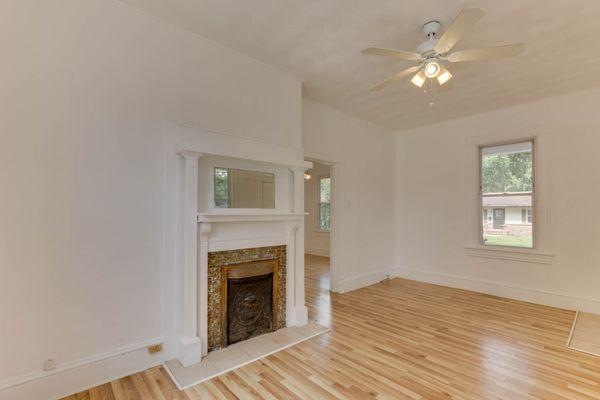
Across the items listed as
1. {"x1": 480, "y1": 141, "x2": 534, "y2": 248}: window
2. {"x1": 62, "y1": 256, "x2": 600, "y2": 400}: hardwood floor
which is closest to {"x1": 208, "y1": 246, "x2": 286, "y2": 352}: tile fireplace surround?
{"x1": 62, "y1": 256, "x2": 600, "y2": 400}: hardwood floor

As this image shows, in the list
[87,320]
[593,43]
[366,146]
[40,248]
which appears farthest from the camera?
[366,146]

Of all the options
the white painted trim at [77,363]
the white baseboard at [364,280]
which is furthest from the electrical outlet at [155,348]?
the white baseboard at [364,280]

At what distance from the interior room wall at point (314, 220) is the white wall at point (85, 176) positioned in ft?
18.6

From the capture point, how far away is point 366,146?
510 cm

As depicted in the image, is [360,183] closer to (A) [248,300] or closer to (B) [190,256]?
(A) [248,300]

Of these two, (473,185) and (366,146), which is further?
(366,146)

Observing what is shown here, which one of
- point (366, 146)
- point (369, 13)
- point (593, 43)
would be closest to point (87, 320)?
point (369, 13)

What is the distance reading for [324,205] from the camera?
27.0ft

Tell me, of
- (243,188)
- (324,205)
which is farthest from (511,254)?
(324,205)

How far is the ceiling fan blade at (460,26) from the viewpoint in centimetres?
172

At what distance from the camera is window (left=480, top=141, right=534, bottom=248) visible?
170 inches

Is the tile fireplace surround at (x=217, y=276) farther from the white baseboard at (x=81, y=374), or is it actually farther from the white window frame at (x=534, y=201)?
the white window frame at (x=534, y=201)

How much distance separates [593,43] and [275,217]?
346cm

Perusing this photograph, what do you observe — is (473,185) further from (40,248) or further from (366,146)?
(40,248)
